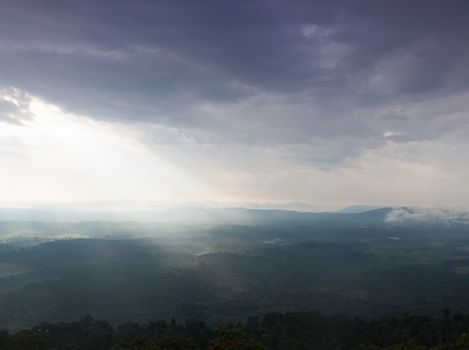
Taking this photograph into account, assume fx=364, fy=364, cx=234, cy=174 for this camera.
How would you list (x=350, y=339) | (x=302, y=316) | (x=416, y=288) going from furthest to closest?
1. (x=416, y=288)
2. (x=302, y=316)
3. (x=350, y=339)

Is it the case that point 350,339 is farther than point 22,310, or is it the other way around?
point 22,310

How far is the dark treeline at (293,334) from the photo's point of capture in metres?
58.8

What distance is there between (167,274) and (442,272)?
13420cm

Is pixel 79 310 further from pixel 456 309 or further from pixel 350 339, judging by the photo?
pixel 456 309

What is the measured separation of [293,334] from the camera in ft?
260

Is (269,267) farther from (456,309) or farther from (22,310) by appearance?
(22,310)

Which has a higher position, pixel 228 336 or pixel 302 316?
pixel 228 336

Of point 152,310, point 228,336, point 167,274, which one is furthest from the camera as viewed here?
point 167,274

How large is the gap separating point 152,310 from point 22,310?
37802 millimetres

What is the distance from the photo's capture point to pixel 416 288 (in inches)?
5812

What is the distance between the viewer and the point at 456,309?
113625mm

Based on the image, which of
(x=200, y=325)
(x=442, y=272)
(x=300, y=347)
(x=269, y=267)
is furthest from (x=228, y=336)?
(x=442, y=272)

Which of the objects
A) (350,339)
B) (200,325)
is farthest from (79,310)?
(350,339)

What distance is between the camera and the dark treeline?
193ft
